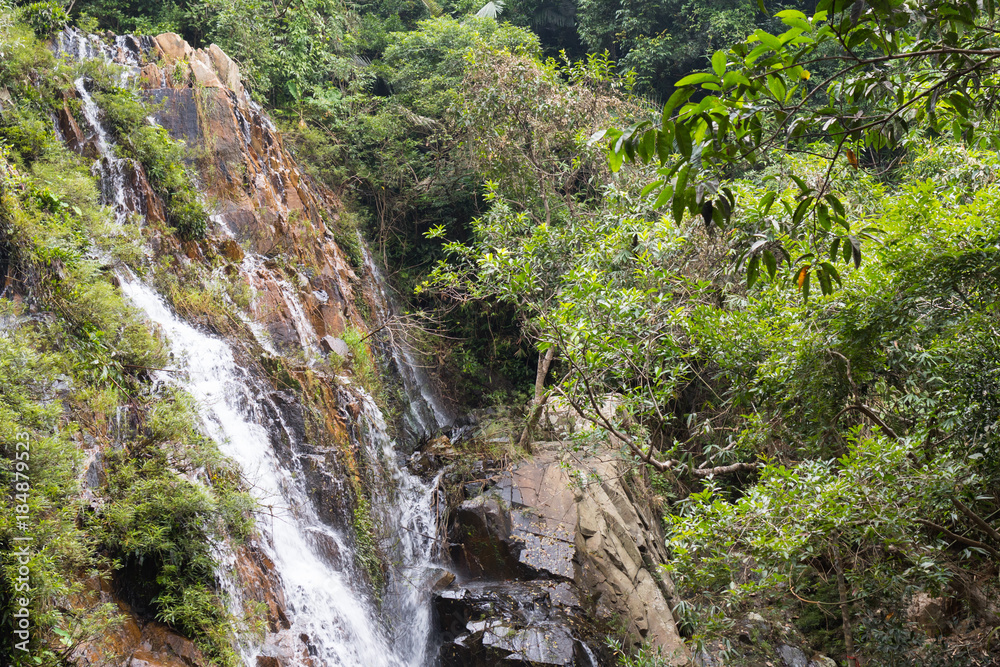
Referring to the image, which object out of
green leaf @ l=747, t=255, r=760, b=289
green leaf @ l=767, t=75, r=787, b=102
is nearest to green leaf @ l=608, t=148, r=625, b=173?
green leaf @ l=747, t=255, r=760, b=289

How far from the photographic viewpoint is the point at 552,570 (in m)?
6.98

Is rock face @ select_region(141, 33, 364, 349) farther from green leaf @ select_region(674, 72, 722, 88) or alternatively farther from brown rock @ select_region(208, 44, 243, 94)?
green leaf @ select_region(674, 72, 722, 88)

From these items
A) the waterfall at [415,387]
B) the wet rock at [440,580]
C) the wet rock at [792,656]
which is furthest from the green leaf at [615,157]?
the waterfall at [415,387]

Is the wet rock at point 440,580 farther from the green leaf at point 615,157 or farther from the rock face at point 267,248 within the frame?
the green leaf at point 615,157

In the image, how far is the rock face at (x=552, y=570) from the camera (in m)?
6.33

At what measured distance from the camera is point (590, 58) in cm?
1032

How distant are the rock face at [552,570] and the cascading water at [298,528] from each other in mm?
585

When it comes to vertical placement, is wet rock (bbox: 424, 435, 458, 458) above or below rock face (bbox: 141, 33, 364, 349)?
below

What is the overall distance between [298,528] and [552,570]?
9.35ft

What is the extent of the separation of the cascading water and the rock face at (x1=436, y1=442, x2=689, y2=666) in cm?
58

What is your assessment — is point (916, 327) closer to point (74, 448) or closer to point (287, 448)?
point (74, 448)

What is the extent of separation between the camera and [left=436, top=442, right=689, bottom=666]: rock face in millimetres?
6332

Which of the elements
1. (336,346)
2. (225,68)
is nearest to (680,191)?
(336,346)
